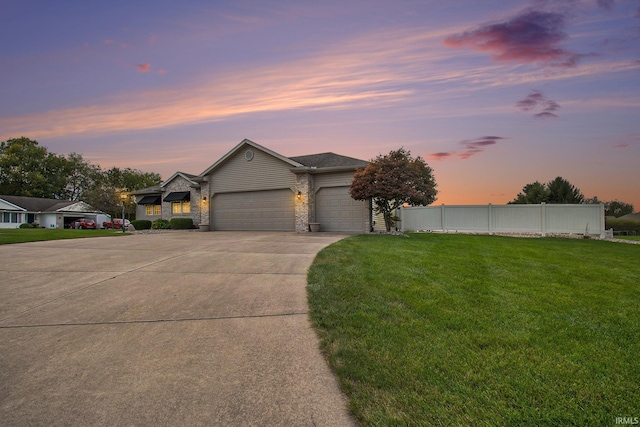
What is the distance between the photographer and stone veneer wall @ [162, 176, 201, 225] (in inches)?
899

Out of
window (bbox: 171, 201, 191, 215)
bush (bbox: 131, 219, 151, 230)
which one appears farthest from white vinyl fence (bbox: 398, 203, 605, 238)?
bush (bbox: 131, 219, 151, 230)

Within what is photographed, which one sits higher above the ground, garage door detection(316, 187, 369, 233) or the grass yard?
garage door detection(316, 187, 369, 233)

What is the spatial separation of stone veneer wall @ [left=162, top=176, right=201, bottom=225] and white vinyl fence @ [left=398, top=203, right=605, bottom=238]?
50.0ft

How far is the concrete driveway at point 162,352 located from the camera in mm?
2264

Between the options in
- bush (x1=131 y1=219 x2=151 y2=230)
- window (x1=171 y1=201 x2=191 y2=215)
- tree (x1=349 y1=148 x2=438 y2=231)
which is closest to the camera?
tree (x1=349 y1=148 x2=438 y2=231)

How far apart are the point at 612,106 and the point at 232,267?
17402 millimetres

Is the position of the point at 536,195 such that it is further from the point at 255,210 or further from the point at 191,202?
the point at 191,202

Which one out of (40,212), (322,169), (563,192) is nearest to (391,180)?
(322,169)

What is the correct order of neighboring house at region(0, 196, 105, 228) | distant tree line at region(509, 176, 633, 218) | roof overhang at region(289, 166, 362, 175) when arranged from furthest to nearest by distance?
neighboring house at region(0, 196, 105, 228), distant tree line at region(509, 176, 633, 218), roof overhang at region(289, 166, 362, 175)

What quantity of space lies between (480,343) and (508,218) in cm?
1610

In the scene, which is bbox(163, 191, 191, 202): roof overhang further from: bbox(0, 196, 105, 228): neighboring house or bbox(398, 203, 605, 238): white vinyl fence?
bbox(0, 196, 105, 228): neighboring house

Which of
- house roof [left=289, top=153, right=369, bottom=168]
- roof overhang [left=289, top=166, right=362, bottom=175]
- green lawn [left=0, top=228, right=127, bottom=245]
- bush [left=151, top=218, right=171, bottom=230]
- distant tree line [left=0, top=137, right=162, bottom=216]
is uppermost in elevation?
distant tree line [left=0, top=137, right=162, bottom=216]

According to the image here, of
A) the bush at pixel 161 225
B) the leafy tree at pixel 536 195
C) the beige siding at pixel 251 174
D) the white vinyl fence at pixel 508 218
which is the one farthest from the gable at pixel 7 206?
the leafy tree at pixel 536 195

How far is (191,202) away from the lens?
23.3m
